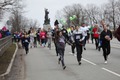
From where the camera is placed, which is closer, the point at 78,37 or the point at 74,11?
the point at 78,37

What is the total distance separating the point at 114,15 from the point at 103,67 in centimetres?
9291

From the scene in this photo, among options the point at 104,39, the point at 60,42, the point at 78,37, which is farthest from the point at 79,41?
the point at 60,42

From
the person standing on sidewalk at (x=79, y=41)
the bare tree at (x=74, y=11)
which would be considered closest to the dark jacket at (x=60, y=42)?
the person standing on sidewalk at (x=79, y=41)

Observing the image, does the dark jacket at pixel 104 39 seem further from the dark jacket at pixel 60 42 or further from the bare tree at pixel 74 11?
the bare tree at pixel 74 11

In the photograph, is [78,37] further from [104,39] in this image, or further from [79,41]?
[104,39]

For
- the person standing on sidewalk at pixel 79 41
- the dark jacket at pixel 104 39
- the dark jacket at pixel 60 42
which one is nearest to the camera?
the dark jacket at pixel 60 42

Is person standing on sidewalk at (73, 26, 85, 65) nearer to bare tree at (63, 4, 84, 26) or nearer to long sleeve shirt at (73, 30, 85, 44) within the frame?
long sleeve shirt at (73, 30, 85, 44)

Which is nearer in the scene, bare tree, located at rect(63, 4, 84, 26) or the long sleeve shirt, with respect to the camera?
Result: the long sleeve shirt

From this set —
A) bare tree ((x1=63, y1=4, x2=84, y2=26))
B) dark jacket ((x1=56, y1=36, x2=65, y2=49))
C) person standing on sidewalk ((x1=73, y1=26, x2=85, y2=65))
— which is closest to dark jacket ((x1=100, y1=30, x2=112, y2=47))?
person standing on sidewalk ((x1=73, y1=26, x2=85, y2=65))

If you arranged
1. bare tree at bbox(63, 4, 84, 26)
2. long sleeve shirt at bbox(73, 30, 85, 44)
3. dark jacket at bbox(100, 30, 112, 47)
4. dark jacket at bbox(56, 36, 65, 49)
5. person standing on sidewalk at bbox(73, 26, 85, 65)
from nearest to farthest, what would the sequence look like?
1. dark jacket at bbox(56, 36, 65, 49)
2. dark jacket at bbox(100, 30, 112, 47)
3. person standing on sidewalk at bbox(73, 26, 85, 65)
4. long sleeve shirt at bbox(73, 30, 85, 44)
5. bare tree at bbox(63, 4, 84, 26)

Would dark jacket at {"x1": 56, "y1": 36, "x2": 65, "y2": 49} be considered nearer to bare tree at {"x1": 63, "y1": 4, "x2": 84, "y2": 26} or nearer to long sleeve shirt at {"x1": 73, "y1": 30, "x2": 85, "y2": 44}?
long sleeve shirt at {"x1": 73, "y1": 30, "x2": 85, "y2": 44}

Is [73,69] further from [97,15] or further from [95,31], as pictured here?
[97,15]

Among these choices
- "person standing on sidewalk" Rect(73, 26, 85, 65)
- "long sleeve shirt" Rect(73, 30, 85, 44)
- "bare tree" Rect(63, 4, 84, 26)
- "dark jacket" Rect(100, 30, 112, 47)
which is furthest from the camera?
"bare tree" Rect(63, 4, 84, 26)

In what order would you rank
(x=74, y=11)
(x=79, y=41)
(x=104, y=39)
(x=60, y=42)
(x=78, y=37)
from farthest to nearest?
(x=74, y=11)
(x=78, y=37)
(x=79, y=41)
(x=104, y=39)
(x=60, y=42)
